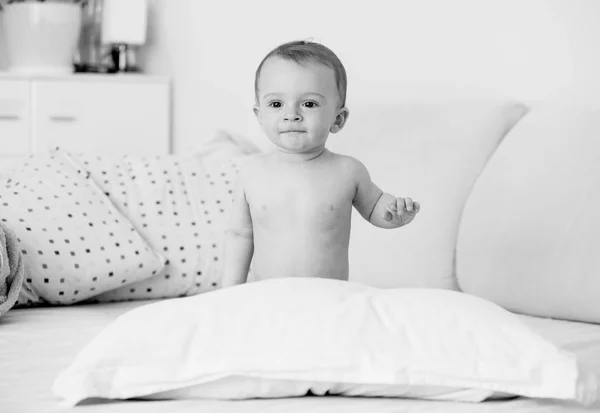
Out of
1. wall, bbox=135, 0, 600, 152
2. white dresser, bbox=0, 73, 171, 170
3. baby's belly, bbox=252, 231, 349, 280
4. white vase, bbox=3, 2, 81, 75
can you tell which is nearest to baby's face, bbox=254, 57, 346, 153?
baby's belly, bbox=252, 231, 349, 280

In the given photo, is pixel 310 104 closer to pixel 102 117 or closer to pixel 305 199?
pixel 305 199

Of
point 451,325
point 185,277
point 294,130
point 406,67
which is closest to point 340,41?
point 406,67

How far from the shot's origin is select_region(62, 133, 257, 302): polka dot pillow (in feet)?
5.82

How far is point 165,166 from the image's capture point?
6.36 ft

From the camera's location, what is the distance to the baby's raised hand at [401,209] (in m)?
1.29

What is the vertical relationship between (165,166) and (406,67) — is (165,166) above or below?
below

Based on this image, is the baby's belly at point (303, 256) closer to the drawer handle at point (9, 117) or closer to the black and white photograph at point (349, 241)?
the black and white photograph at point (349, 241)

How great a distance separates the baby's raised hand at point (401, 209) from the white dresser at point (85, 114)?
1.94 metres

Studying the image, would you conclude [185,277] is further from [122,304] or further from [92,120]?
[92,120]

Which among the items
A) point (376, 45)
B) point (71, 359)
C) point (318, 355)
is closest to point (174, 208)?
point (71, 359)

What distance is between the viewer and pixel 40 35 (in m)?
3.17

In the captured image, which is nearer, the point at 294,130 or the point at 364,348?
the point at 364,348

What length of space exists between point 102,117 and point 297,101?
1926mm

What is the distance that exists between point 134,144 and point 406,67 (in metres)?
1.32
